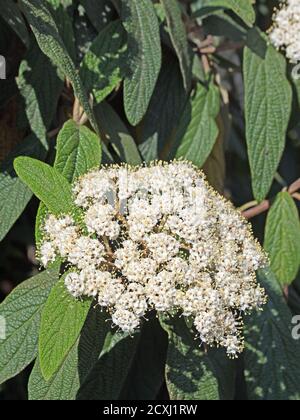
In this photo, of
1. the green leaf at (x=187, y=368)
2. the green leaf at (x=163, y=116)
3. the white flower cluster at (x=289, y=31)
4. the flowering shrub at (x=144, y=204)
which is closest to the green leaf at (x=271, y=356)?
the flowering shrub at (x=144, y=204)

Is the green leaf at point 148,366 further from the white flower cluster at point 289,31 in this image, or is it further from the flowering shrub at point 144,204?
the white flower cluster at point 289,31

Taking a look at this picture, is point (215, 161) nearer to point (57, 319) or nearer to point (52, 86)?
point (52, 86)

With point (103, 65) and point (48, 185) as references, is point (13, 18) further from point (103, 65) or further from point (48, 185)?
point (48, 185)

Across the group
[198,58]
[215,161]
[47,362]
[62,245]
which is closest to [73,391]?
[47,362]

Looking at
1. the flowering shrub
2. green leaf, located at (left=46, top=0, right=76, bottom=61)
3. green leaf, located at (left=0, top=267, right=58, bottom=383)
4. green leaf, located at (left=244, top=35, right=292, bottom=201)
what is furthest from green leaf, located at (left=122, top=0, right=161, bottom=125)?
green leaf, located at (left=0, top=267, right=58, bottom=383)
